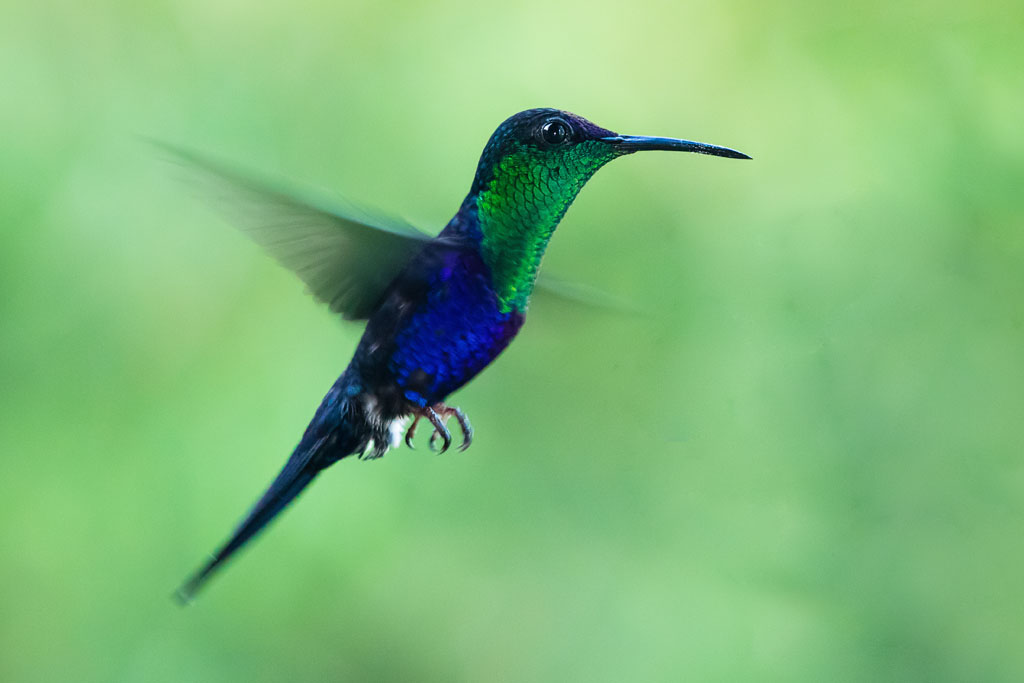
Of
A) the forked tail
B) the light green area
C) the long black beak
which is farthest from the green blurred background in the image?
the long black beak

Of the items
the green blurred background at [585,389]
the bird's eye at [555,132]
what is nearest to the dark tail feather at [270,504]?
the bird's eye at [555,132]

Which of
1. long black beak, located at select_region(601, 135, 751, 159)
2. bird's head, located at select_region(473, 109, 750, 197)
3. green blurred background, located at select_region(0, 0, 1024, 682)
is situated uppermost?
long black beak, located at select_region(601, 135, 751, 159)

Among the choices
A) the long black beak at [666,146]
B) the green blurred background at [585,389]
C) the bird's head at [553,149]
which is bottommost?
the green blurred background at [585,389]

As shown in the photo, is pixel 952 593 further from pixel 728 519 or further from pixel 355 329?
pixel 355 329

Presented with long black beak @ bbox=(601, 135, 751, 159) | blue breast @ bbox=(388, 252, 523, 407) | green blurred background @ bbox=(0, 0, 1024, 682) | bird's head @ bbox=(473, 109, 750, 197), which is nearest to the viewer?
long black beak @ bbox=(601, 135, 751, 159)

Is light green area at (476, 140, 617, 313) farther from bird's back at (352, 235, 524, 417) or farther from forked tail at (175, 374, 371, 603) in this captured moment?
forked tail at (175, 374, 371, 603)

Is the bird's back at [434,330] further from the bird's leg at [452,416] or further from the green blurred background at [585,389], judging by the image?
the green blurred background at [585,389]

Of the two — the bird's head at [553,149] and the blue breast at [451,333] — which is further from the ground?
the bird's head at [553,149]
